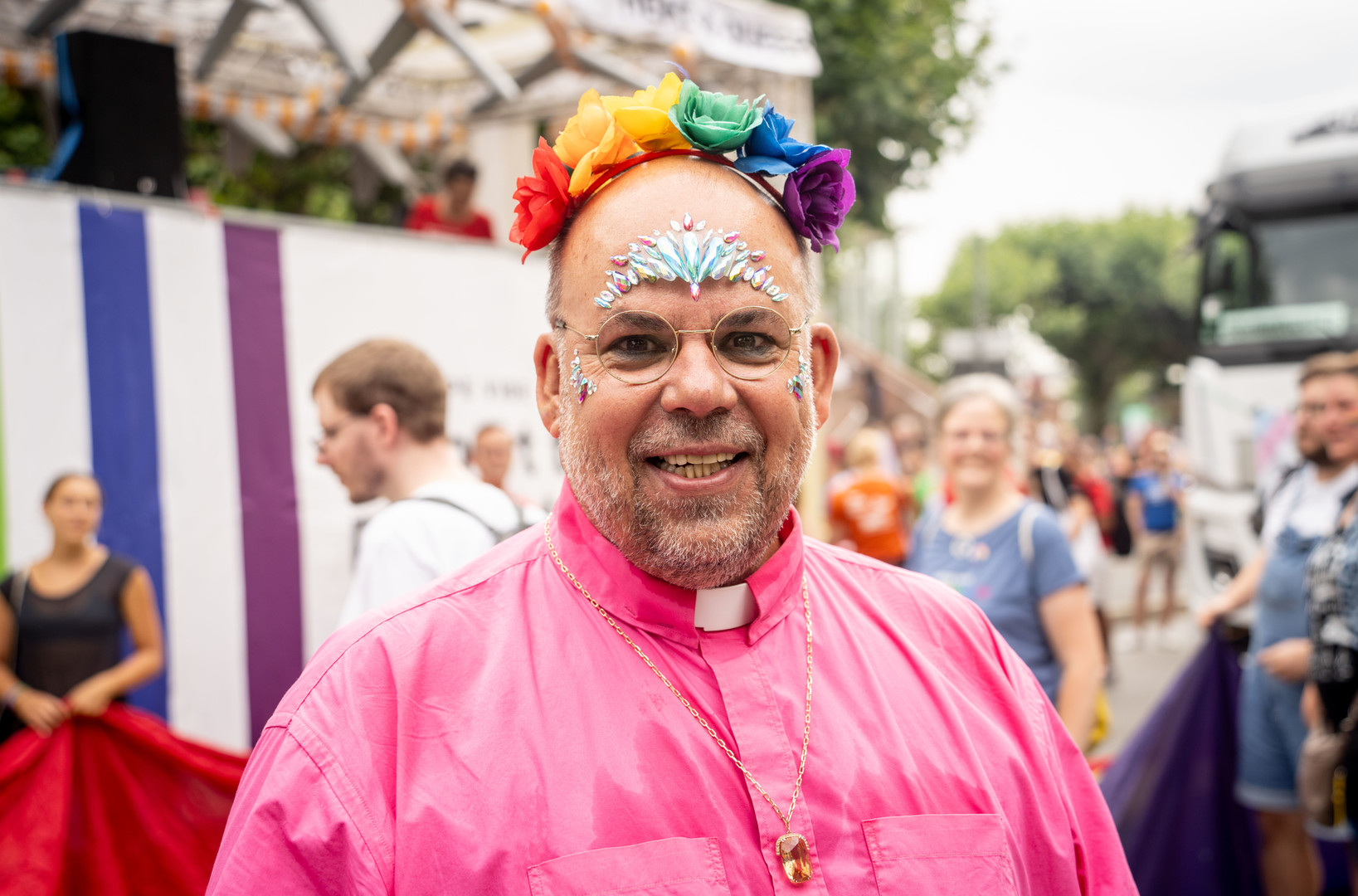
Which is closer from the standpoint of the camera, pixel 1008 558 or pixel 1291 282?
pixel 1008 558

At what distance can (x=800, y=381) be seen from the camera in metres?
1.66

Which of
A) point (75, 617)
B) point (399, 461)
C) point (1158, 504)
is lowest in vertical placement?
point (1158, 504)

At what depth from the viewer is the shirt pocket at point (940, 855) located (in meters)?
1.44

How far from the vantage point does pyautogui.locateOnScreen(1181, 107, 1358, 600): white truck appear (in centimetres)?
787

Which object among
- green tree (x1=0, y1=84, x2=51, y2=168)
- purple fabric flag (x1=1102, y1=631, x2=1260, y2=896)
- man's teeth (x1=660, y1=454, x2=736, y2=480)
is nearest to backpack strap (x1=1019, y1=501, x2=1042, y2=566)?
purple fabric flag (x1=1102, y1=631, x2=1260, y2=896)

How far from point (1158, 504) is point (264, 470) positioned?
29.7 feet

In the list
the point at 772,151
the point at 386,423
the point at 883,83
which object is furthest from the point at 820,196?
the point at 883,83

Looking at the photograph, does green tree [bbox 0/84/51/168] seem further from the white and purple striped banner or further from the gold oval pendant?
the gold oval pendant

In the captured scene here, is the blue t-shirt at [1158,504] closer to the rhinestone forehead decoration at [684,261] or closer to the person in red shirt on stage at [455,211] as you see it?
the person in red shirt on stage at [455,211]

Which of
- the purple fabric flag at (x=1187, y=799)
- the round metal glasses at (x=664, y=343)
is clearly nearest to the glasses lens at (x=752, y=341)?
the round metal glasses at (x=664, y=343)

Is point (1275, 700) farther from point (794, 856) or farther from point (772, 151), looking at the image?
point (772, 151)

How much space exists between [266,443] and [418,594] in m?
3.58

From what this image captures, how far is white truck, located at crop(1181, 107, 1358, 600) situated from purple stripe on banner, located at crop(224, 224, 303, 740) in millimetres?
6485

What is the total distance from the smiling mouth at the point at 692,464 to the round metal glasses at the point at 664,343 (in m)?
0.12
